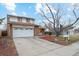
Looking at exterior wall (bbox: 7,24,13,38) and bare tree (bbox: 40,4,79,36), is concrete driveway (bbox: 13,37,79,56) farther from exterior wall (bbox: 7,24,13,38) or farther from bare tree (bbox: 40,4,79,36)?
bare tree (bbox: 40,4,79,36)

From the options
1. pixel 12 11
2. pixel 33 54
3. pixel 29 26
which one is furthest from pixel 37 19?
pixel 33 54

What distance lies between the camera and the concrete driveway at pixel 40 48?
243cm

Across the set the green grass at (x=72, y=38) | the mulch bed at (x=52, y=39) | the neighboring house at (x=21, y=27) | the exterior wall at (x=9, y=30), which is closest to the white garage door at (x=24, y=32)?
the neighboring house at (x=21, y=27)

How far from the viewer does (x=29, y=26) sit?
253 centimetres

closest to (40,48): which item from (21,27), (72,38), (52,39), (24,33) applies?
(52,39)

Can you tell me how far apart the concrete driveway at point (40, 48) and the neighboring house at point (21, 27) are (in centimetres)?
11

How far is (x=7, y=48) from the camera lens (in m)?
2.37

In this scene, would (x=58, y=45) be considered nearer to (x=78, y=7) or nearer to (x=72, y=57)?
(x=72, y=57)

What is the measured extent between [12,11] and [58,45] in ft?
3.42

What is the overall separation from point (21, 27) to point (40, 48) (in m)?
0.52

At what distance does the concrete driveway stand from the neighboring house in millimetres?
110

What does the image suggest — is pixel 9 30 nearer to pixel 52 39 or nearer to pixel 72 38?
pixel 52 39

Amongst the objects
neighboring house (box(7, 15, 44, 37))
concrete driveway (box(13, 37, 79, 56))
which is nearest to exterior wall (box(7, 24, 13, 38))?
neighboring house (box(7, 15, 44, 37))

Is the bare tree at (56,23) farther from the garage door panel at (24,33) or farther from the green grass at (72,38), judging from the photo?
the garage door panel at (24,33)
